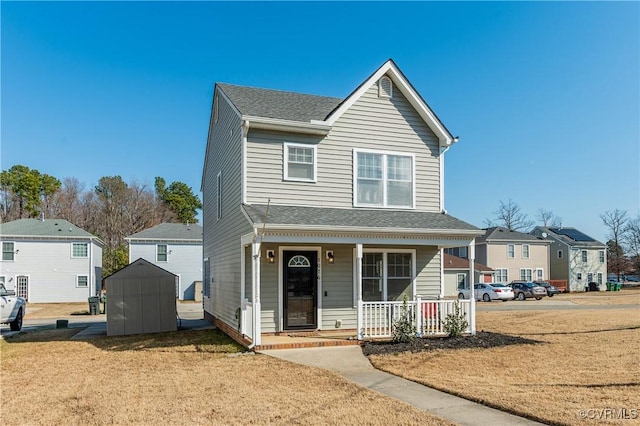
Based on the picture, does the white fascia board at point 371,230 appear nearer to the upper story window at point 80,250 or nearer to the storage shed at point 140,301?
the storage shed at point 140,301

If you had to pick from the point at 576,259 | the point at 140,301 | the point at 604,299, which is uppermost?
the point at 140,301

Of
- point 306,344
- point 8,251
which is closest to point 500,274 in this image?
point 306,344

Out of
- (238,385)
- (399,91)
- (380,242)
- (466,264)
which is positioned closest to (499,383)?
(238,385)

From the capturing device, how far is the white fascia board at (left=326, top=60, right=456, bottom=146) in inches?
545

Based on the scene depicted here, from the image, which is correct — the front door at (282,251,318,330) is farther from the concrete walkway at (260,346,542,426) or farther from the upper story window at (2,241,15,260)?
the upper story window at (2,241,15,260)

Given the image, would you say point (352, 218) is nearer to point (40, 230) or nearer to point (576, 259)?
point (40, 230)

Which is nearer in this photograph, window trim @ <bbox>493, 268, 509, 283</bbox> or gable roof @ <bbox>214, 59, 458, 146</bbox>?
gable roof @ <bbox>214, 59, 458, 146</bbox>

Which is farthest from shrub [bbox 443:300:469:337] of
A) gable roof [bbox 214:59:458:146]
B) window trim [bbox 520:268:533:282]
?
window trim [bbox 520:268:533:282]

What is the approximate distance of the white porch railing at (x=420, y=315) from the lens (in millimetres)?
12141

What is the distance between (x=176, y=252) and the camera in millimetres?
38312

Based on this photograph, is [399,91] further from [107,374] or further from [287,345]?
[107,374]

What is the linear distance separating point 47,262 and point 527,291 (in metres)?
34.7

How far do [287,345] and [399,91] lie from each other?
8.11 metres

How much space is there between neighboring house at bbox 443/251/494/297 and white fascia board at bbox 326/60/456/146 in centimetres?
3095
